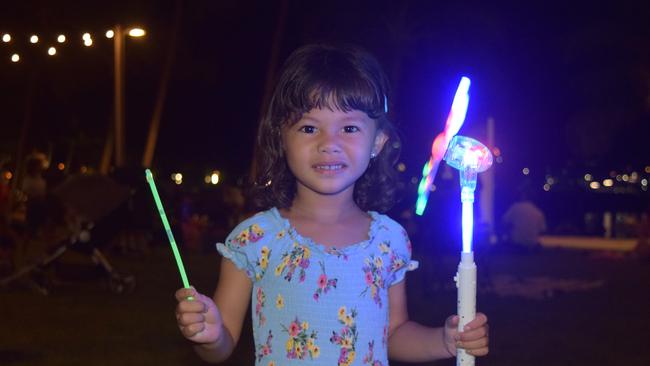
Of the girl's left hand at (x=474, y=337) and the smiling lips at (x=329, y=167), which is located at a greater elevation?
the smiling lips at (x=329, y=167)

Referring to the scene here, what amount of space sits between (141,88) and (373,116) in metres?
48.2

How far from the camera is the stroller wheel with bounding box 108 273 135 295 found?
14258 millimetres

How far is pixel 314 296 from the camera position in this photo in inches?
130

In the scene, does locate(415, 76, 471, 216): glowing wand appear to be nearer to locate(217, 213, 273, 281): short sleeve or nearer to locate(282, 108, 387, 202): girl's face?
locate(282, 108, 387, 202): girl's face

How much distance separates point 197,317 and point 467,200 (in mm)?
814

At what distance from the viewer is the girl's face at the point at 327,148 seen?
3369 mm

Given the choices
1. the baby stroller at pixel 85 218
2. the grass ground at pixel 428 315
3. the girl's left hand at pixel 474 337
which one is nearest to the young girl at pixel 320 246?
the girl's left hand at pixel 474 337

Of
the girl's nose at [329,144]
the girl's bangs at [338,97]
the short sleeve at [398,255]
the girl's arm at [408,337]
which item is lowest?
the girl's arm at [408,337]

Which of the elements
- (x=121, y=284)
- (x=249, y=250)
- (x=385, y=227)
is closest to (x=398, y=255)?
(x=385, y=227)

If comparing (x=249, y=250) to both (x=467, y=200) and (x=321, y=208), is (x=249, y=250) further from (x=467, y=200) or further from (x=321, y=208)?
(x=467, y=200)

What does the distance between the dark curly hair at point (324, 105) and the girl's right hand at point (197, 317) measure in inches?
26.8

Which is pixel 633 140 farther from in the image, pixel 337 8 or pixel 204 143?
pixel 204 143

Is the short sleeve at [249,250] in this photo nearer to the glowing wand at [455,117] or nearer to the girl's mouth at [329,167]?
the girl's mouth at [329,167]

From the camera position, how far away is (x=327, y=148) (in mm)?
3344
